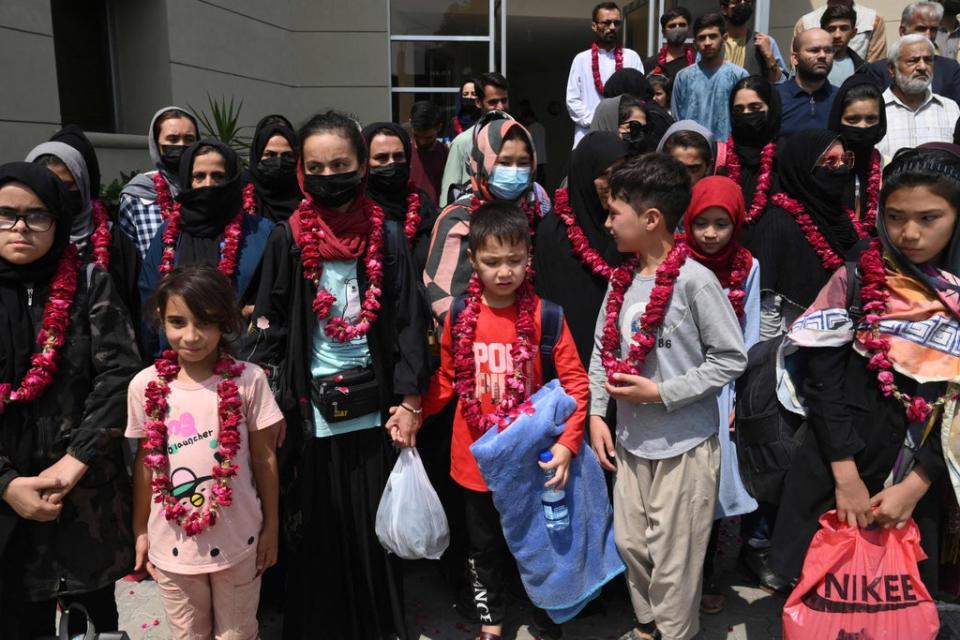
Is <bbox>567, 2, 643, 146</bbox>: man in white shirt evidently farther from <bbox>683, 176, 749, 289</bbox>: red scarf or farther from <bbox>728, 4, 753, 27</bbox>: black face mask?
<bbox>683, 176, 749, 289</bbox>: red scarf

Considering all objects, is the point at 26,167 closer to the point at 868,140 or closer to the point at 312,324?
the point at 312,324

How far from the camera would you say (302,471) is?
2.98 metres

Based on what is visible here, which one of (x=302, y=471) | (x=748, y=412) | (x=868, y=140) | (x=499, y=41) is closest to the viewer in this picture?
(x=748, y=412)

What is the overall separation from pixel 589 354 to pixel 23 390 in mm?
2179

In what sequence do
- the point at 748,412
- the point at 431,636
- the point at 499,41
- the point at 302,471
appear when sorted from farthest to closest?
1. the point at 499,41
2. the point at 431,636
3. the point at 302,471
4. the point at 748,412

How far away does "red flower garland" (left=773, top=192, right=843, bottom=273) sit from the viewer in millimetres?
3496

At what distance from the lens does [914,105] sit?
491cm

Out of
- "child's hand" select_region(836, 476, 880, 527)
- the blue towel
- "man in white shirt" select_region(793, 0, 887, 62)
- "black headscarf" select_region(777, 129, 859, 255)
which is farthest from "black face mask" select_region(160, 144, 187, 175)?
"man in white shirt" select_region(793, 0, 887, 62)

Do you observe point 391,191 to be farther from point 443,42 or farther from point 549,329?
point 443,42

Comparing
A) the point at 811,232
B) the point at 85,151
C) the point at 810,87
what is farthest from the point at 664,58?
the point at 85,151

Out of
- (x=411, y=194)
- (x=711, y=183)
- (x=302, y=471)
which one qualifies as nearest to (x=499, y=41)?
(x=411, y=194)

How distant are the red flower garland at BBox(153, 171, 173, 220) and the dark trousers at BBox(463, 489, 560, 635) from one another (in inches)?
84.2

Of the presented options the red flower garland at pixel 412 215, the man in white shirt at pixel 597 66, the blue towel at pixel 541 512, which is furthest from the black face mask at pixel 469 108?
the blue towel at pixel 541 512

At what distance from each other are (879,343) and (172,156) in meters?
3.47
